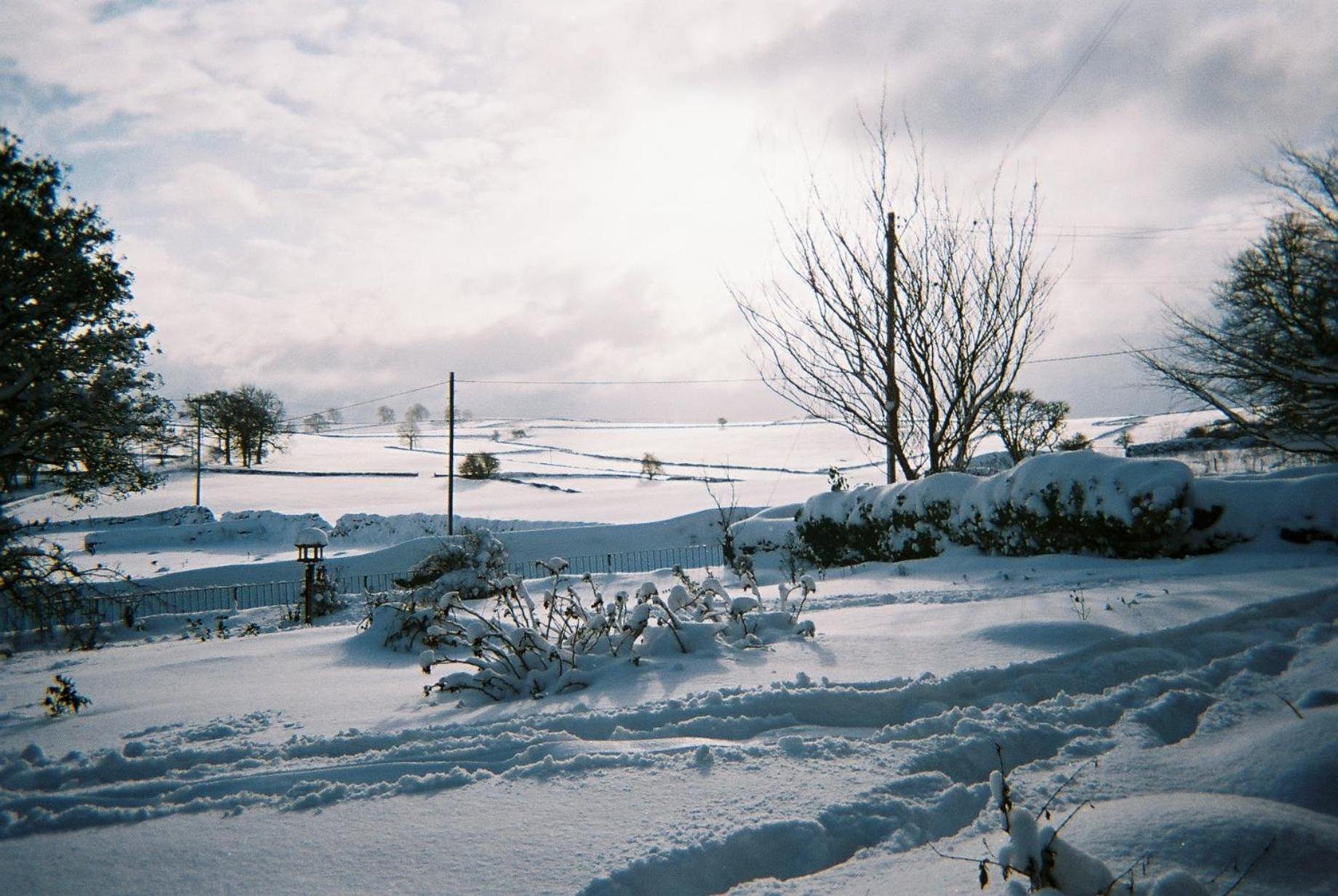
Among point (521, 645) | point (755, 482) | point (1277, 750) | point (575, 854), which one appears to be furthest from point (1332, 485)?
point (755, 482)

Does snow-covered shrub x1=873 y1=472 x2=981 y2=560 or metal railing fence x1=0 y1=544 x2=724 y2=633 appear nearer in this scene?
snow-covered shrub x1=873 y1=472 x2=981 y2=560

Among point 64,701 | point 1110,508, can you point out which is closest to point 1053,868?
point 64,701

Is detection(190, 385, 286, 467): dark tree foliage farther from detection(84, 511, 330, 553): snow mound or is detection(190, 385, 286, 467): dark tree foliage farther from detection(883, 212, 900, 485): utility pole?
detection(883, 212, 900, 485): utility pole

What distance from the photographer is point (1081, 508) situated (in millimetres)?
7609

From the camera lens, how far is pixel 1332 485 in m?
6.92

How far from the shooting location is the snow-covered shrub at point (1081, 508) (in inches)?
283

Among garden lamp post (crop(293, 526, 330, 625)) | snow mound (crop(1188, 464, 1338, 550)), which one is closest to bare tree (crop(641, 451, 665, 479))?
garden lamp post (crop(293, 526, 330, 625))

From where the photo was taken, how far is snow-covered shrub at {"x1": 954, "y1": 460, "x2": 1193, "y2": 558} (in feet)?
23.6

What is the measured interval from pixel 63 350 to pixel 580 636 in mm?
8232

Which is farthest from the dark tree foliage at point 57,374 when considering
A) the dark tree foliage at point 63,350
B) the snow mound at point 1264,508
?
the snow mound at point 1264,508

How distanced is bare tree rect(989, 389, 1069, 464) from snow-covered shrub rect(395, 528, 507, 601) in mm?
17591

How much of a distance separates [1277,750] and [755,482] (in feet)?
121

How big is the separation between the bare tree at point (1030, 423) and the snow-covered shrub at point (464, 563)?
1759 centimetres

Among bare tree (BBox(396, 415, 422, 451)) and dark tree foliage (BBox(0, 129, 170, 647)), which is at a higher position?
bare tree (BBox(396, 415, 422, 451))
